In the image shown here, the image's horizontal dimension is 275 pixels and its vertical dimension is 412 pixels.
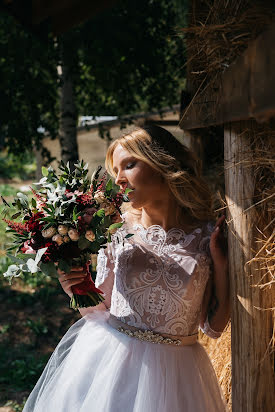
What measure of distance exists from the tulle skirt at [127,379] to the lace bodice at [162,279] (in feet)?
0.36

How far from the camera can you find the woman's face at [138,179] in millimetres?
2104

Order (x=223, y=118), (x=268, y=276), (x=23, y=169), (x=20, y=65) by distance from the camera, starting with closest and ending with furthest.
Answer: (x=223, y=118)
(x=268, y=276)
(x=20, y=65)
(x=23, y=169)

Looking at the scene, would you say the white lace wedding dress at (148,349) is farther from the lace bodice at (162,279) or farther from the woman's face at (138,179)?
the woman's face at (138,179)

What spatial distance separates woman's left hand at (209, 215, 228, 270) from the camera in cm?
202

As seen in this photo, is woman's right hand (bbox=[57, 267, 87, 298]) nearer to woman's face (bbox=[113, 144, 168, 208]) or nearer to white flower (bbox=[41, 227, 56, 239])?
white flower (bbox=[41, 227, 56, 239])

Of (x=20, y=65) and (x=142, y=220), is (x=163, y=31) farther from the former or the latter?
(x=142, y=220)

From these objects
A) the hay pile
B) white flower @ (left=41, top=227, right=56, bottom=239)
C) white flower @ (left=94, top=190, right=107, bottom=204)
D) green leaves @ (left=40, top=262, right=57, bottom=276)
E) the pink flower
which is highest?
the hay pile

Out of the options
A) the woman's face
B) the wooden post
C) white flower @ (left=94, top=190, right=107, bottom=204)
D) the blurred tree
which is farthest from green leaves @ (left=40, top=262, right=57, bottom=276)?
the blurred tree

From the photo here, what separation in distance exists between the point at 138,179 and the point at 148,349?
0.77 metres

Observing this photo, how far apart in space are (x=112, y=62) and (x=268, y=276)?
386 centimetres

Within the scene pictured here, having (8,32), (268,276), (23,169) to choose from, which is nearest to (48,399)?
(268,276)

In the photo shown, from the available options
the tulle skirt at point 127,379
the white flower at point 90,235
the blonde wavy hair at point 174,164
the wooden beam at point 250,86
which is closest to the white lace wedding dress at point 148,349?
the tulle skirt at point 127,379

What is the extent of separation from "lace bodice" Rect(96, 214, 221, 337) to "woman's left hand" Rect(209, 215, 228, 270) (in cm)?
7

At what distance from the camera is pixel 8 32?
537cm
